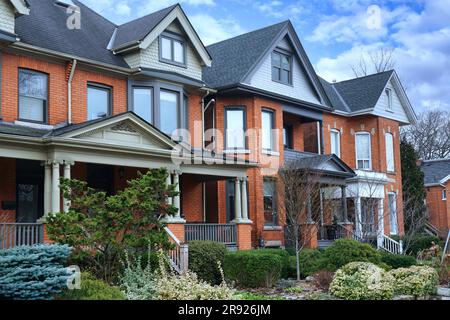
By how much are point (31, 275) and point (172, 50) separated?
13766 millimetres

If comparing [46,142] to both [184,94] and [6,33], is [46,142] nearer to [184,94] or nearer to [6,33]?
[6,33]

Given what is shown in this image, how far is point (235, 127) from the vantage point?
976 inches

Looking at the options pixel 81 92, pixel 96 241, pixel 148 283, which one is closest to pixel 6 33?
pixel 81 92

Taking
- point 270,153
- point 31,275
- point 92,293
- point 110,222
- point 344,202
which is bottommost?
point 92,293

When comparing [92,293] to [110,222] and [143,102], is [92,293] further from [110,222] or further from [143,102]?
[143,102]

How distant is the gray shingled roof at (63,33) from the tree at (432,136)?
4557 cm

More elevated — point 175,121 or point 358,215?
point 175,121

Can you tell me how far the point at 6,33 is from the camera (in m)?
17.1

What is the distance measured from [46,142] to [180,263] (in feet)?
17.0

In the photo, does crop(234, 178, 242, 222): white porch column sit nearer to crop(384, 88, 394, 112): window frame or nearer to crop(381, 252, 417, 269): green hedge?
crop(381, 252, 417, 269): green hedge

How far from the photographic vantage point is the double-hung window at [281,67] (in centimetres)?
2642

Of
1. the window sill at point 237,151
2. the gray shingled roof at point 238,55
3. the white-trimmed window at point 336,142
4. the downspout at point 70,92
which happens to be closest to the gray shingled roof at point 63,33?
the downspout at point 70,92

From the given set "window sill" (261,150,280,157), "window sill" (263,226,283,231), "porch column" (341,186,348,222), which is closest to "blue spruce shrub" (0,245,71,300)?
"window sill" (263,226,283,231)

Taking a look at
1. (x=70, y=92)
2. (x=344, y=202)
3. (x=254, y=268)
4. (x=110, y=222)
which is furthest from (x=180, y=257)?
(x=344, y=202)
